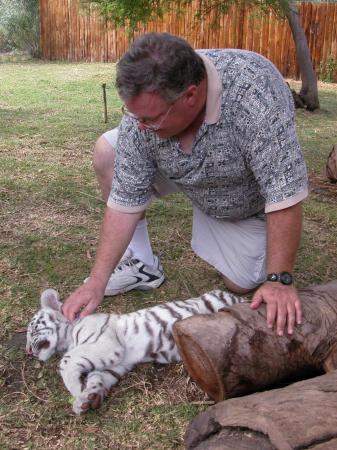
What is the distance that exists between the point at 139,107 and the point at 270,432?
1.46m

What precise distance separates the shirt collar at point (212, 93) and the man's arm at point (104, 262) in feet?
2.34

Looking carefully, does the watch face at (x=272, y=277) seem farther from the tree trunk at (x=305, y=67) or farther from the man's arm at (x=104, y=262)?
the tree trunk at (x=305, y=67)

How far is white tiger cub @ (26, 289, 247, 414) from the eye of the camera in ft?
9.41

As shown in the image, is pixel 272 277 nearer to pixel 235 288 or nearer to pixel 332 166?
pixel 235 288

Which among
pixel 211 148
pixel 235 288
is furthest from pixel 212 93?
pixel 235 288

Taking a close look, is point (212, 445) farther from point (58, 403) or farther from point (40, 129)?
point (40, 129)

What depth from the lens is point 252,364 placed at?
2.55 meters

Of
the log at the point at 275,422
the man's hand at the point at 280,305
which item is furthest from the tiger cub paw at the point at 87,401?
the man's hand at the point at 280,305

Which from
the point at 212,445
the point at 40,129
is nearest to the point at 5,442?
the point at 212,445

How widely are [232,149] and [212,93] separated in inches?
12.6

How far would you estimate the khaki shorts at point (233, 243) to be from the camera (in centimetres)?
361

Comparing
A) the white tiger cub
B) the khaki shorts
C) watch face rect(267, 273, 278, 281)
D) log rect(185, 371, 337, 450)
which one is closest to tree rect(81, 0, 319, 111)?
the khaki shorts

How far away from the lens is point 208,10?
9.27 metres

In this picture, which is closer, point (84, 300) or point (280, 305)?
point (280, 305)
